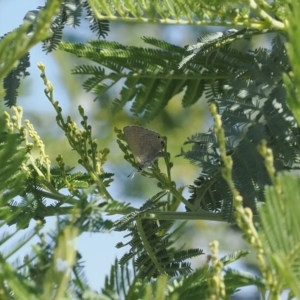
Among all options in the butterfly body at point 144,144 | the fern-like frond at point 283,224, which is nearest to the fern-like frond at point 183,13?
the butterfly body at point 144,144

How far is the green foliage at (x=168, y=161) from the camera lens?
0.88 meters

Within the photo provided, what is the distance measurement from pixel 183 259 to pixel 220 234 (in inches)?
92.2

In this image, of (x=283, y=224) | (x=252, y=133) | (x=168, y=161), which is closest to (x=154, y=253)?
(x=168, y=161)

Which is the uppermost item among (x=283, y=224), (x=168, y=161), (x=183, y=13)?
(x=183, y=13)

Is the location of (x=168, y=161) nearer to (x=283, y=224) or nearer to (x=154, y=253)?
(x=154, y=253)

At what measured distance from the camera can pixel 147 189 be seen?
334cm

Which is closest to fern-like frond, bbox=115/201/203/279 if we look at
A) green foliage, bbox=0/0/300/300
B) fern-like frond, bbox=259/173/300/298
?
green foliage, bbox=0/0/300/300

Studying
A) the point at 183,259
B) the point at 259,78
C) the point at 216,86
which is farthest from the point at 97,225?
the point at 216,86

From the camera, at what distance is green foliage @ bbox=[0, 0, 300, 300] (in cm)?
88

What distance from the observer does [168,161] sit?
1437 millimetres

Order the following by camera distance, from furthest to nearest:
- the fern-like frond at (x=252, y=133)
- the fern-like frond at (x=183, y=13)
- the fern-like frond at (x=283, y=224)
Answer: the fern-like frond at (x=183, y=13)
the fern-like frond at (x=252, y=133)
the fern-like frond at (x=283, y=224)

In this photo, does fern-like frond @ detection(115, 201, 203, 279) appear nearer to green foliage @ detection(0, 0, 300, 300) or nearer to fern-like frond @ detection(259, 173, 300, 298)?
green foliage @ detection(0, 0, 300, 300)

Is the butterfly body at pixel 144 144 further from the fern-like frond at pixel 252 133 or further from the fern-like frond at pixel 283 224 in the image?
the fern-like frond at pixel 283 224

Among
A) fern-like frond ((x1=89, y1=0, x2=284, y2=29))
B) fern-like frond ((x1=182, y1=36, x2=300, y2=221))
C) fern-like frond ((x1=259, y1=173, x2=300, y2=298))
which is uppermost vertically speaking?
fern-like frond ((x1=89, y1=0, x2=284, y2=29))
